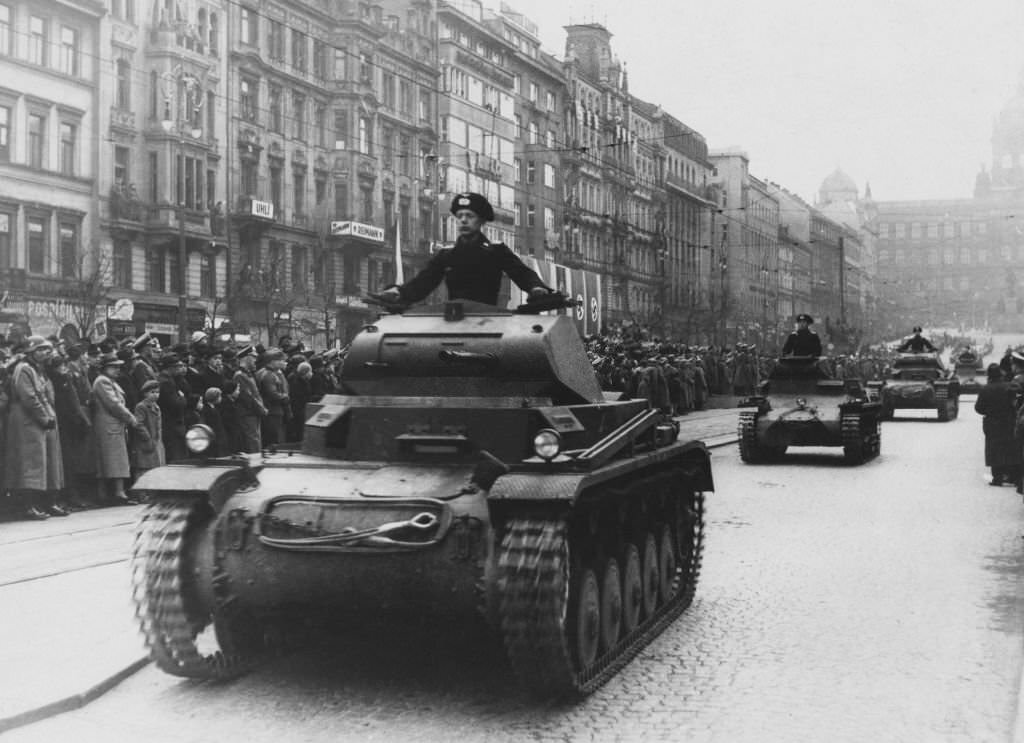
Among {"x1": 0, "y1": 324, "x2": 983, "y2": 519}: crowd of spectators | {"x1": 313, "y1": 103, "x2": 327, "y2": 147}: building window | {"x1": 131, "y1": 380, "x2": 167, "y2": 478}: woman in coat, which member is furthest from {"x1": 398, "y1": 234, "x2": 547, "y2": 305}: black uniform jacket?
{"x1": 313, "y1": 103, "x2": 327, "y2": 147}: building window

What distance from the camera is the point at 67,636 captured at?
324 inches

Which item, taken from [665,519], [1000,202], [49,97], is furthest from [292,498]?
[1000,202]

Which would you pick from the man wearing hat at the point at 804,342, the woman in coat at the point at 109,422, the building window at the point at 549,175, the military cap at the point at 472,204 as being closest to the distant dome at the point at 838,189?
the building window at the point at 549,175

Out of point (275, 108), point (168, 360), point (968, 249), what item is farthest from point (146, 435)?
point (968, 249)

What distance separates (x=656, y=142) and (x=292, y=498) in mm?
83549

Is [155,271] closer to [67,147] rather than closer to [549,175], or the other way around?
[67,147]

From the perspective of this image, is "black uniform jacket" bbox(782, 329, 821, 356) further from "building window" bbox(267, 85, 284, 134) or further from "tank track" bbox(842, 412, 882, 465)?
"building window" bbox(267, 85, 284, 134)

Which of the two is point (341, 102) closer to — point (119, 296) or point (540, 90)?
point (119, 296)

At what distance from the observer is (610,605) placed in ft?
25.3

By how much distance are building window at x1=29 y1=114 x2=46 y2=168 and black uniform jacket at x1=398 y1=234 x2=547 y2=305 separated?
96.1 ft

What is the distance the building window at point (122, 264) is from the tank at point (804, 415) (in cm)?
2172

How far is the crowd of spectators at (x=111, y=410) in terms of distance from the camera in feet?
44.8

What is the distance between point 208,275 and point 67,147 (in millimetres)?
7063

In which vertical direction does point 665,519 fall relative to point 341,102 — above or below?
below
